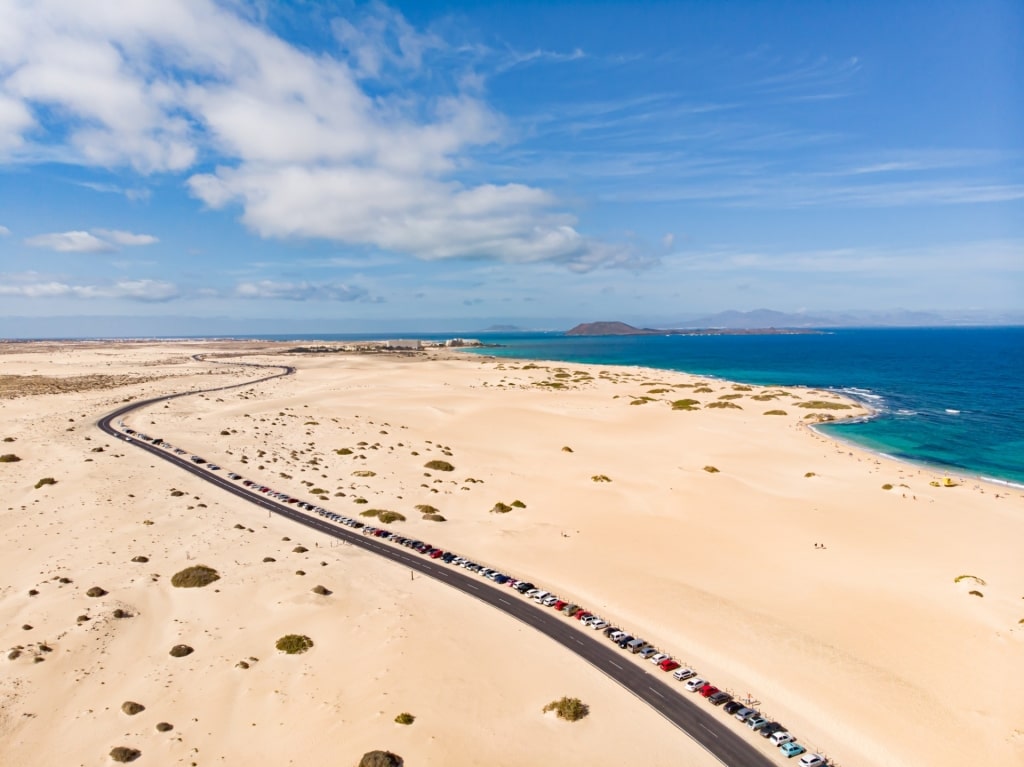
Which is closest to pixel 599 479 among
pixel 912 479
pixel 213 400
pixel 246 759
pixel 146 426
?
pixel 912 479

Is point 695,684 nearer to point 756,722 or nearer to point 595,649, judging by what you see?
point 756,722

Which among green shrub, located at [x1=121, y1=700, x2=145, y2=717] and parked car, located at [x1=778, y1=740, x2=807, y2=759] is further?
green shrub, located at [x1=121, y1=700, x2=145, y2=717]

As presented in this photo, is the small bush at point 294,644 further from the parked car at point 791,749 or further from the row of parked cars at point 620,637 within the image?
the parked car at point 791,749

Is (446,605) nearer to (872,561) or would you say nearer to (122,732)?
(122,732)

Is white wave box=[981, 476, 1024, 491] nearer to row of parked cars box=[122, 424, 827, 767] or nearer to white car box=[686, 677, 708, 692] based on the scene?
row of parked cars box=[122, 424, 827, 767]

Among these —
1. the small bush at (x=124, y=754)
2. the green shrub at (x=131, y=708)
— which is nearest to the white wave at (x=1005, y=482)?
the small bush at (x=124, y=754)

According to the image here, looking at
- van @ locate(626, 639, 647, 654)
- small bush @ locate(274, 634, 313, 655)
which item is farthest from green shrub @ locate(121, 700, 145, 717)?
van @ locate(626, 639, 647, 654)

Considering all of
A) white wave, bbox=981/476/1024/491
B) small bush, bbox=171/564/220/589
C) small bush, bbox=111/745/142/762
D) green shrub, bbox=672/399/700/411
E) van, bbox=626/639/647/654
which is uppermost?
green shrub, bbox=672/399/700/411
